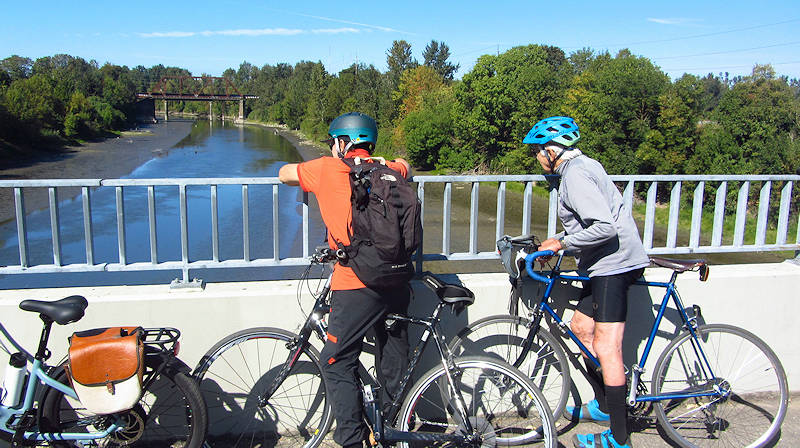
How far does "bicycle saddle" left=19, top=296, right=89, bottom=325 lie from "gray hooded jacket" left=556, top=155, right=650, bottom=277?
2.86 m

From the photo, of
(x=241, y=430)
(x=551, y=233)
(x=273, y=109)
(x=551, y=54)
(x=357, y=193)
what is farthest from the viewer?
(x=273, y=109)

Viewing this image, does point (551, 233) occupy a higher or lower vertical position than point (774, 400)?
higher

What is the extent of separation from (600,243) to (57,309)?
311cm

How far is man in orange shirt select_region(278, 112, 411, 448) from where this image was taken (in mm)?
3312

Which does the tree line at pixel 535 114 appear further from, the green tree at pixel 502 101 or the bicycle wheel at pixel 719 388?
the bicycle wheel at pixel 719 388

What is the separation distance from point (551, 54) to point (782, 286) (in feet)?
362

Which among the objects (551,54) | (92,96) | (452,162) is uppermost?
(551,54)

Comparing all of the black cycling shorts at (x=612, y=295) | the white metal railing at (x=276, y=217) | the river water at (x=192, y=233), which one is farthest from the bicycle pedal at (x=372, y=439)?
the river water at (x=192, y=233)

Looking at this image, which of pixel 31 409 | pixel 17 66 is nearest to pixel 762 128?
pixel 31 409

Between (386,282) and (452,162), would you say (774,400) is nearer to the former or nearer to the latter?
(386,282)

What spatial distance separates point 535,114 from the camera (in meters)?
56.0

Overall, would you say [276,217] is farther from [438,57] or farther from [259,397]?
[438,57]

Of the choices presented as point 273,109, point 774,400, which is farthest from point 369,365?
point 273,109

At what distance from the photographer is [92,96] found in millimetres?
109625
